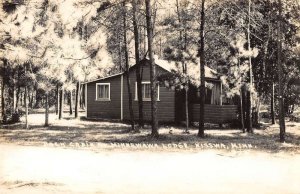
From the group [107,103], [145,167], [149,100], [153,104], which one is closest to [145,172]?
[145,167]

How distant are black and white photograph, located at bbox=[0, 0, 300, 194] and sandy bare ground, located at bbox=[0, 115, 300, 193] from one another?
37 mm

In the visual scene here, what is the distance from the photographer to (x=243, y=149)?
16781mm

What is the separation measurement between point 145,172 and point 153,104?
8157 millimetres

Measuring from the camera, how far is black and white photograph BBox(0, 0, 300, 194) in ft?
35.6

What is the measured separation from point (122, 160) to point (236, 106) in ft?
53.9

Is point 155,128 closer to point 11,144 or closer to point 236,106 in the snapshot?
point 11,144

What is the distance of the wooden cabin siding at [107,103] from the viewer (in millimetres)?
31844

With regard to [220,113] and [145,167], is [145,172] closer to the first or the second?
[145,167]

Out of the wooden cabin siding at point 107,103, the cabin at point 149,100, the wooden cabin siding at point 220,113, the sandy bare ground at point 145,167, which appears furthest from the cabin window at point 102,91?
the sandy bare ground at point 145,167

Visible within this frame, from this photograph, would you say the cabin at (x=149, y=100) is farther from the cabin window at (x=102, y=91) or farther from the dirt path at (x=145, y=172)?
the dirt path at (x=145, y=172)

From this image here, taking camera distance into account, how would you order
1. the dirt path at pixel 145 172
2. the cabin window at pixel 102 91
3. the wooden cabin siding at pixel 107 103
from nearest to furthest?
the dirt path at pixel 145 172, the wooden cabin siding at pixel 107 103, the cabin window at pixel 102 91

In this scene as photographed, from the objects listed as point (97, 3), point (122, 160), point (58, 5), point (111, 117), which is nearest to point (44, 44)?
point (58, 5)

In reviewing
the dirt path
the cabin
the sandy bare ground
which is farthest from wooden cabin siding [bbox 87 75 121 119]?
the dirt path

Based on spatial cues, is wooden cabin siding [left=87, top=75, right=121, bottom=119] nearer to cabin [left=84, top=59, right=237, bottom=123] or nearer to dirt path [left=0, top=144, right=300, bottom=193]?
cabin [left=84, top=59, right=237, bottom=123]
